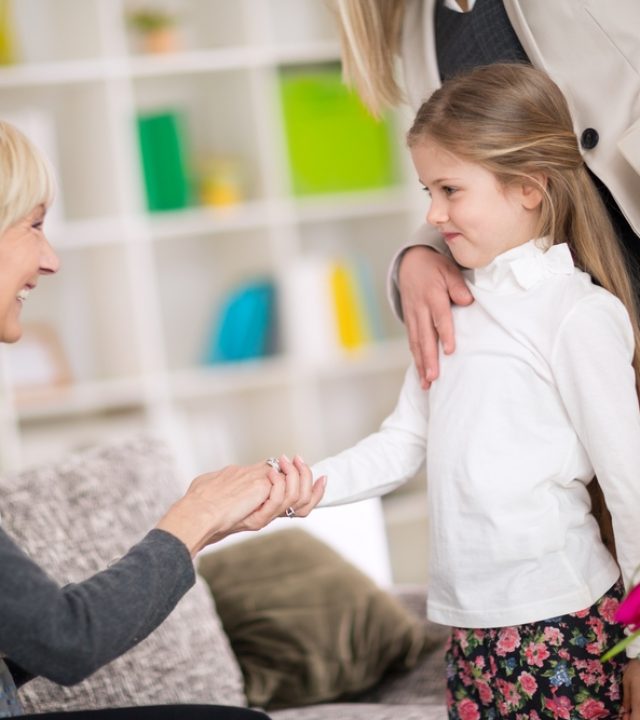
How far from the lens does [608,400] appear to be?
1.36 metres

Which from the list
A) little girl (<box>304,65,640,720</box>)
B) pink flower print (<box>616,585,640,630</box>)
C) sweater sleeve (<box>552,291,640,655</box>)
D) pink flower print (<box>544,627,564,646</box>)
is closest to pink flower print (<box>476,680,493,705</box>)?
little girl (<box>304,65,640,720</box>)

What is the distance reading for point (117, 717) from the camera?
4.23 feet

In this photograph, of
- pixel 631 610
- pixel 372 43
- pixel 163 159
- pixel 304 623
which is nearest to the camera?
pixel 631 610

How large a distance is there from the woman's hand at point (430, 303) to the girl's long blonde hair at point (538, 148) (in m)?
0.16

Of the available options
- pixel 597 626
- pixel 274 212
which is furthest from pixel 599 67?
pixel 274 212

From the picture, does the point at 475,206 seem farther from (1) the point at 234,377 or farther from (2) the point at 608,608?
(1) the point at 234,377

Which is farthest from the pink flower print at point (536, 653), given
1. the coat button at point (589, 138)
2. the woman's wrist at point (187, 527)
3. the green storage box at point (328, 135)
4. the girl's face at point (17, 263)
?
the green storage box at point (328, 135)

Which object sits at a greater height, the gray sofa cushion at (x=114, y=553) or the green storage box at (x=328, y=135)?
the green storage box at (x=328, y=135)

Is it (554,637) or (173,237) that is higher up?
(173,237)

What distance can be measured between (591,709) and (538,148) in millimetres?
705

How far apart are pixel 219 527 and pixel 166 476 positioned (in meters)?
0.77

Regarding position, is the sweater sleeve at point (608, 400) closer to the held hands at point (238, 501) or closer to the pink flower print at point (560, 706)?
the pink flower print at point (560, 706)

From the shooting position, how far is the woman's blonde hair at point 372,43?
1.67 metres

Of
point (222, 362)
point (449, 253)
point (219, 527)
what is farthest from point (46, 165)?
point (222, 362)
